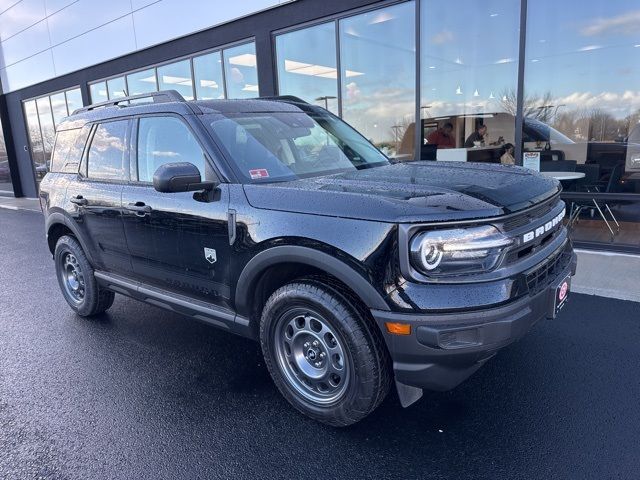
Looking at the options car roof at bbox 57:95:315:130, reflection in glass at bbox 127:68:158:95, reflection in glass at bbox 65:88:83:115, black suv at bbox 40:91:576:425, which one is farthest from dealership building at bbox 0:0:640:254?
reflection in glass at bbox 65:88:83:115

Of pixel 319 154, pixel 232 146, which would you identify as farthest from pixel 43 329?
pixel 319 154

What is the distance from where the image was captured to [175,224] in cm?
328

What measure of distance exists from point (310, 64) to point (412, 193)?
750 centimetres

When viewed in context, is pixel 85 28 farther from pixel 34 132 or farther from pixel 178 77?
pixel 34 132

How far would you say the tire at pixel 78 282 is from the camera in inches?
177

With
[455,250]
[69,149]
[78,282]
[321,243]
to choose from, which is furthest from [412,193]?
[78,282]

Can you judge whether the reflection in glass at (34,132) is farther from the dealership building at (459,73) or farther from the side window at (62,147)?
the side window at (62,147)

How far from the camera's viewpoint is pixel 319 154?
358 cm

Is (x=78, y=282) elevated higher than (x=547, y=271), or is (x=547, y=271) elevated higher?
(x=547, y=271)

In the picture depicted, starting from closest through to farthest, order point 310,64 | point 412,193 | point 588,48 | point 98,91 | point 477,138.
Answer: point 412,193 → point 588,48 → point 477,138 → point 310,64 → point 98,91

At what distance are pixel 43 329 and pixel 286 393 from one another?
2.92 m

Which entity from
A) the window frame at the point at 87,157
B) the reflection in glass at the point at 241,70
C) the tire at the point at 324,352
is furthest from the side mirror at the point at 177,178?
the reflection in glass at the point at 241,70

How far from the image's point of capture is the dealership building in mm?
6855

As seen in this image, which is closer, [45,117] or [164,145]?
[164,145]
